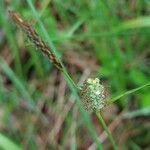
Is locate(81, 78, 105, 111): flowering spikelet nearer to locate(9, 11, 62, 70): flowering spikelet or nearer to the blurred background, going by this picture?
locate(9, 11, 62, 70): flowering spikelet

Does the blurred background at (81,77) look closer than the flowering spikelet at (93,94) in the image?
No

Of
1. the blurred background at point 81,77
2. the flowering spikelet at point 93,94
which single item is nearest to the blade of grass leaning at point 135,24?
the blurred background at point 81,77

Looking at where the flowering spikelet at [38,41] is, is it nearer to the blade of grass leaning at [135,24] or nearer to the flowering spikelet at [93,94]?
the flowering spikelet at [93,94]

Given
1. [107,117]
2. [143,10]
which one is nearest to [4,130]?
[107,117]

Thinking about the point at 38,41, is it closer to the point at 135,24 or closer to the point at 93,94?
the point at 93,94

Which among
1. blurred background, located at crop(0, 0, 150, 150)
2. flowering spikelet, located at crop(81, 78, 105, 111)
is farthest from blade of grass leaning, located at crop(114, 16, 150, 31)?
flowering spikelet, located at crop(81, 78, 105, 111)

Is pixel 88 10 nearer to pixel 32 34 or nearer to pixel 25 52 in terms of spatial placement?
pixel 25 52
